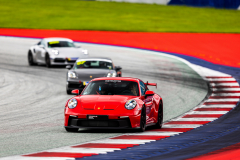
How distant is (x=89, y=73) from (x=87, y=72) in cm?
10

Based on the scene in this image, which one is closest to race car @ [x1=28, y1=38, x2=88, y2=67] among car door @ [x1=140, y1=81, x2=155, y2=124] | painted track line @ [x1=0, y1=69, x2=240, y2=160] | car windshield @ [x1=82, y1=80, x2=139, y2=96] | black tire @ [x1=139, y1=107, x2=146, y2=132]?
painted track line @ [x1=0, y1=69, x2=240, y2=160]

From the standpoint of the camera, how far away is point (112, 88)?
1219 centimetres

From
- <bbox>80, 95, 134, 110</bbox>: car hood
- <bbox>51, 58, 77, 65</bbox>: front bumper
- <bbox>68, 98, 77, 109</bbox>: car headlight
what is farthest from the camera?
<bbox>51, 58, 77, 65</bbox>: front bumper

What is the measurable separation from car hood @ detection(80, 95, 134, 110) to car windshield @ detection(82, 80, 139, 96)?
353 millimetres

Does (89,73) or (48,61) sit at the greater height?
(89,73)

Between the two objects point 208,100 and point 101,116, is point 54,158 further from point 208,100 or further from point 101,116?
point 208,100

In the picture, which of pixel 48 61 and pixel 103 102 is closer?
pixel 103 102

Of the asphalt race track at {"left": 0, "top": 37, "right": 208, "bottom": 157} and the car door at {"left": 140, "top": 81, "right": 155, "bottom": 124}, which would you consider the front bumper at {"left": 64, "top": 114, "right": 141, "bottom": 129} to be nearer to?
the asphalt race track at {"left": 0, "top": 37, "right": 208, "bottom": 157}

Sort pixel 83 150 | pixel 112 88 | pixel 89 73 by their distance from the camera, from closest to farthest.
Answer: pixel 83 150
pixel 112 88
pixel 89 73

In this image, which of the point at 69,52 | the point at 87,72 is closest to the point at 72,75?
the point at 87,72

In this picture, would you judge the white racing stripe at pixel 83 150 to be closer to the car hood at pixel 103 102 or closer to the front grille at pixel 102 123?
the front grille at pixel 102 123

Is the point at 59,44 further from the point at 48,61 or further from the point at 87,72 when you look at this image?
the point at 87,72

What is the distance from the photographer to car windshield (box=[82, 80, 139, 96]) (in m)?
12.1

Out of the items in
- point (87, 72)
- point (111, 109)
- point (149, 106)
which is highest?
point (111, 109)
